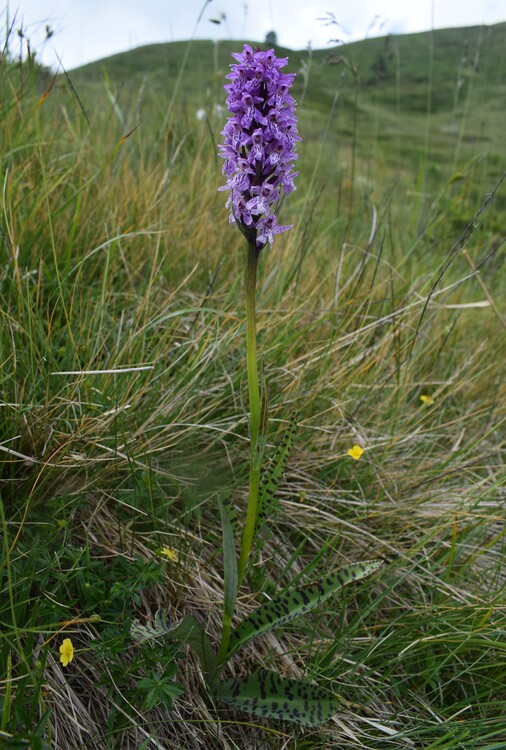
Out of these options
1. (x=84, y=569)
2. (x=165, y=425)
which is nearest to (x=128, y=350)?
(x=165, y=425)

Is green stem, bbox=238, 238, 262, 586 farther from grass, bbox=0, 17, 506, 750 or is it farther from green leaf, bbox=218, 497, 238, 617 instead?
grass, bbox=0, 17, 506, 750

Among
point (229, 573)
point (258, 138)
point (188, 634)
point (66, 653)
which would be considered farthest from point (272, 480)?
point (258, 138)

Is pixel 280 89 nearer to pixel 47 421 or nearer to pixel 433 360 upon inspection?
pixel 47 421

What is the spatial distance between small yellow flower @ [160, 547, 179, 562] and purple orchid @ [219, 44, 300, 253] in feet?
2.40

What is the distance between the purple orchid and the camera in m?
1.22

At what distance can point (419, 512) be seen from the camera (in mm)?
1990

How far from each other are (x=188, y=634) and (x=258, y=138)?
1.01 m

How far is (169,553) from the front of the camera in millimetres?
1505

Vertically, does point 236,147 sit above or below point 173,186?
above

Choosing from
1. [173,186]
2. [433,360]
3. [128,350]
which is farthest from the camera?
[173,186]

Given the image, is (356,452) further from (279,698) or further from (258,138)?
(258,138)

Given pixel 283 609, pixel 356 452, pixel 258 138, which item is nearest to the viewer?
pixel 258 138

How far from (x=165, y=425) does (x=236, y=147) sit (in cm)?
77

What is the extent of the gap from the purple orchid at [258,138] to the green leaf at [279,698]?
92 cm
